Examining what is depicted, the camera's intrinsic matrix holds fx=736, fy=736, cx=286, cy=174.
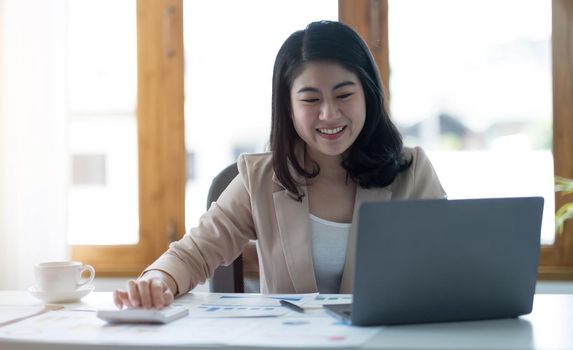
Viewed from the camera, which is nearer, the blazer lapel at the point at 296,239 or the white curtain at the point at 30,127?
the blazer lapel at the point at 296,239

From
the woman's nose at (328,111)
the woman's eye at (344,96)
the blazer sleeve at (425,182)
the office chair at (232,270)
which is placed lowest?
the office chair at (232,270)

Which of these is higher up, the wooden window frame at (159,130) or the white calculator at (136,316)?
the wooden window frame at (159,130)

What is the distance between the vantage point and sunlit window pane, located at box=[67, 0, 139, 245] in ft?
9.57

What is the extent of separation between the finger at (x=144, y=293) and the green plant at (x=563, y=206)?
1.54 m

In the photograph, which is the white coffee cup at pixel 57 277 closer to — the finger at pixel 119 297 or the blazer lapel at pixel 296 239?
the finger at pixel 119 297

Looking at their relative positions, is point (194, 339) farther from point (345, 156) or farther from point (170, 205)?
point (170, 205)

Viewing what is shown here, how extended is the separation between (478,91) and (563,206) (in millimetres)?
518

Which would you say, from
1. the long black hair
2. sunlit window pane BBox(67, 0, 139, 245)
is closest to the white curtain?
sunlit window pane BBox(67, 0, 139, 245)

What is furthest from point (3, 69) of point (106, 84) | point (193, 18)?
point (193, 18)

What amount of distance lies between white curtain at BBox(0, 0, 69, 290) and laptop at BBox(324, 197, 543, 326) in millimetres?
1850

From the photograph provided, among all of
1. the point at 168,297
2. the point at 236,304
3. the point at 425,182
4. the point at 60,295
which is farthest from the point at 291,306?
the point at 425,182

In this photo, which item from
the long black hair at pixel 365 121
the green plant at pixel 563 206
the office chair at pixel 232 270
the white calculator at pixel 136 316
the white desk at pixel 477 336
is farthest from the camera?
the green plant at pixel 563 206

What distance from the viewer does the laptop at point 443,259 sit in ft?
3.43

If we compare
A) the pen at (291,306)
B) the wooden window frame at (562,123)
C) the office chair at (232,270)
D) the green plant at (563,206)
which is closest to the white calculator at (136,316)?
the pen at (291,306)
